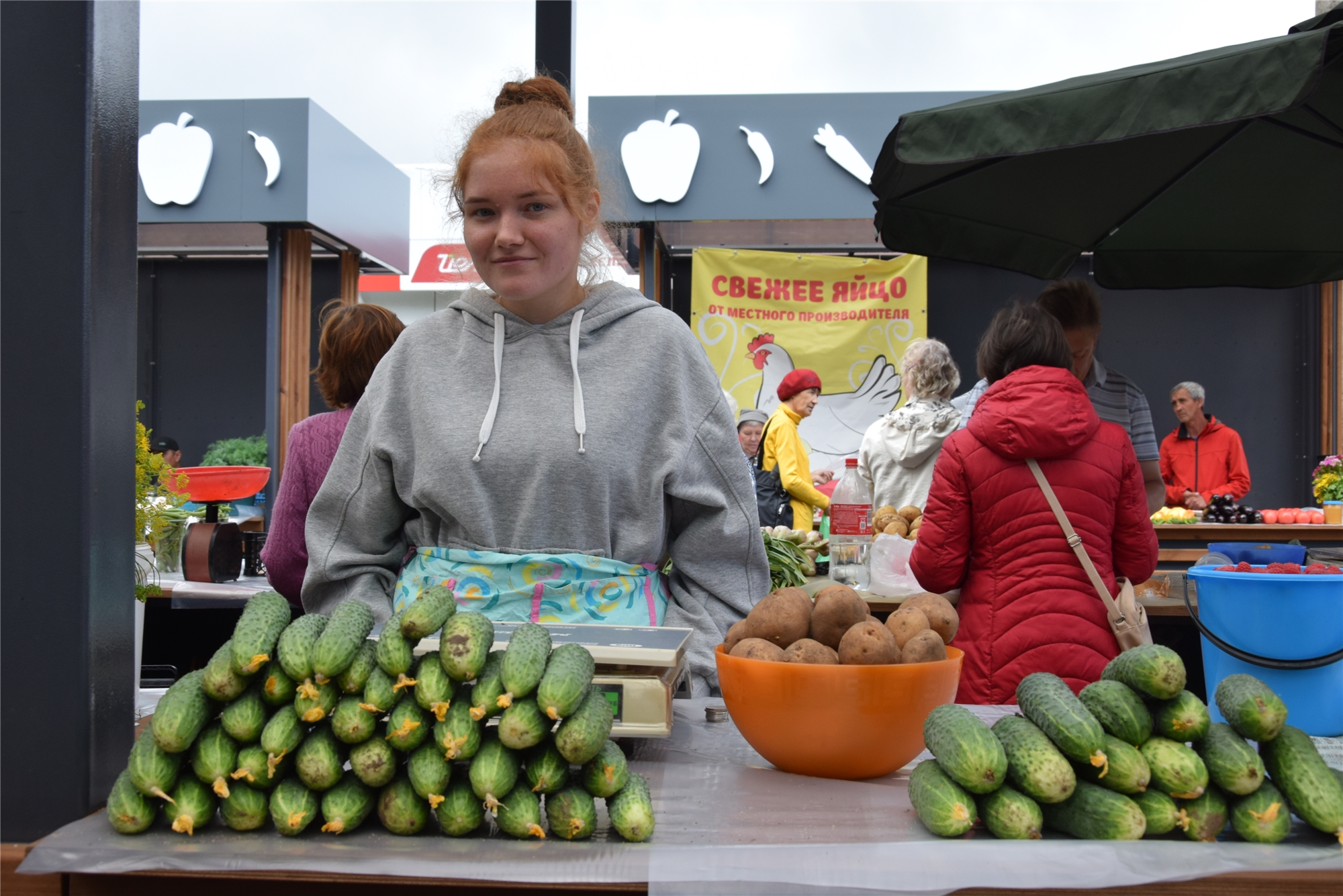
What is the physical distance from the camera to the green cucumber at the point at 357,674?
3.27 ft

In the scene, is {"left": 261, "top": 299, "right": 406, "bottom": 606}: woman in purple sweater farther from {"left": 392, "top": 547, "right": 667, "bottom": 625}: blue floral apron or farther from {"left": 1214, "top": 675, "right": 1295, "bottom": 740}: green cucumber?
{"left": 1214, "top": 675, "right": 1295, "bottom": 740}: green cucumber

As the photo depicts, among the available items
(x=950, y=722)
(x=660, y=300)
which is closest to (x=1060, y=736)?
(x=950, y=722)

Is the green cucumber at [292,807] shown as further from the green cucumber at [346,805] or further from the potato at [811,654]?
the potato at [811,654]

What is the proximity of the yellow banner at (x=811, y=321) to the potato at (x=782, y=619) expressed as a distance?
6965 mm

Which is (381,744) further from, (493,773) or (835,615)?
(835,615)

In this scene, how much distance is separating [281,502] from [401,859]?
2.26 meters

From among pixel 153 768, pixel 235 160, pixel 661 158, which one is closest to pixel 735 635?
pixel 153 768

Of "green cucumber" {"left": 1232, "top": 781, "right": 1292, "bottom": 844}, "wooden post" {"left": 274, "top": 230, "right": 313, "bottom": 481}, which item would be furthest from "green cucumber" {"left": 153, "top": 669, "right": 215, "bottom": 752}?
"wooden post" {"left": 274, "top": 230, "right": 313, "bottom": 481}

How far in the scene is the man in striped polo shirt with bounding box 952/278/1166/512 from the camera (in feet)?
12.2

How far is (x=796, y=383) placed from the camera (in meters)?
6.44

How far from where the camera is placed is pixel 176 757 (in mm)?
983

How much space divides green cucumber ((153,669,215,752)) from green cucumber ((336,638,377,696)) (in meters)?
0.13

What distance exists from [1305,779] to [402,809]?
2.96ft

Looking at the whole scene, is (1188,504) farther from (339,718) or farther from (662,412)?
(339,718)
